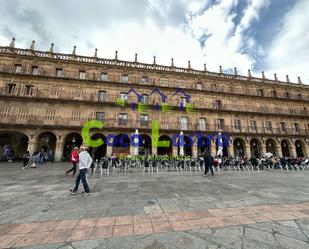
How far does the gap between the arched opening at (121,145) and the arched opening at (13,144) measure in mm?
10820

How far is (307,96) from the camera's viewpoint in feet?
84.2

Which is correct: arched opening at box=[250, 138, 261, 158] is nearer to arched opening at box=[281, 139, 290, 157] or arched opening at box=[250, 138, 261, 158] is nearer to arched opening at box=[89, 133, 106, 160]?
arched opening at box=[281, 139, 290, 157]

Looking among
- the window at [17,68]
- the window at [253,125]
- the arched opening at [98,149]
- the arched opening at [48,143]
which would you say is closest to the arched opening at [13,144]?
the arched opening at [48,143]

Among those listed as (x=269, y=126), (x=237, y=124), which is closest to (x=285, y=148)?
(x=269, y=126)

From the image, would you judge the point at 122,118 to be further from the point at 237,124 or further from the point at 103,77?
the point at 237,124

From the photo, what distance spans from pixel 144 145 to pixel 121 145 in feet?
9.75

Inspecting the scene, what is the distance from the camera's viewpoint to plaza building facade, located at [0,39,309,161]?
17.1 metres

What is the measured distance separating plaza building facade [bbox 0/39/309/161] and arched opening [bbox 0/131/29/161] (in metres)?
0.12

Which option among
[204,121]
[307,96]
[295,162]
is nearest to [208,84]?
[204,121]

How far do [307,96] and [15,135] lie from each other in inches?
1705

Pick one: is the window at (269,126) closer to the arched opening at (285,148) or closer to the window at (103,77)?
the arched opening at (285,148)

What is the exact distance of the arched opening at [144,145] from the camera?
19.4m

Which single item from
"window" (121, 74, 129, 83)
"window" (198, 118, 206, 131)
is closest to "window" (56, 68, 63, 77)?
"window" (121, 74, 129, 83)

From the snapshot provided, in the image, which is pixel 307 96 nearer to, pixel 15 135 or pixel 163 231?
pixel 163 231
